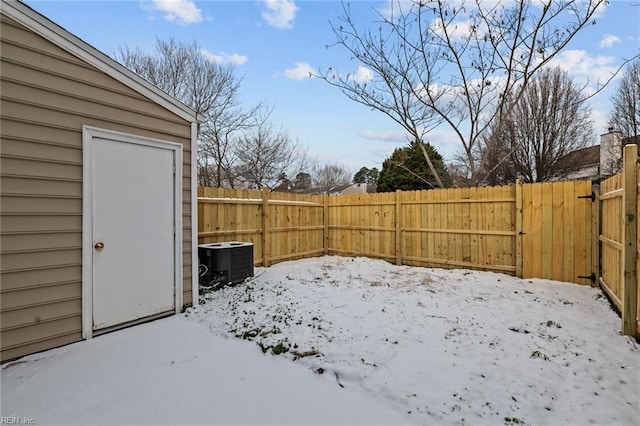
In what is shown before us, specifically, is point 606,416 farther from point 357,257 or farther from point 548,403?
point 357,257

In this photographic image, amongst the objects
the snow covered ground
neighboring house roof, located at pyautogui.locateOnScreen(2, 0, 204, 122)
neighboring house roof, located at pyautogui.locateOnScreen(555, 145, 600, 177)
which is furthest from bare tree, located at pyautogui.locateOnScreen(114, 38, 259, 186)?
neighboring house roof, located at pyautogui.locateOnScreen(555, 145, 600, 177)

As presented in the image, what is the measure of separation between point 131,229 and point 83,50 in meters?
1.81

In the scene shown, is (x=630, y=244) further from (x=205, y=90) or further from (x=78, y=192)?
→ (x=205, y=90)

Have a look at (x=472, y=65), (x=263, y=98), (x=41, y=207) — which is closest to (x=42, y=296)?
(x=41, y=207)

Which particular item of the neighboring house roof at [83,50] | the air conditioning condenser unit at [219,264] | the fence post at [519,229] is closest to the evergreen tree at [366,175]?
the fence post at [519,229]

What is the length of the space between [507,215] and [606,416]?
14.6 ft

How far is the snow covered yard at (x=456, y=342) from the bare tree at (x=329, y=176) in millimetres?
20959

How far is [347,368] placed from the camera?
2.47 m

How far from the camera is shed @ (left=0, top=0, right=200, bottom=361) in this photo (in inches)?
104

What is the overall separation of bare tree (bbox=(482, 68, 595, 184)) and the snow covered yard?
7.25 m

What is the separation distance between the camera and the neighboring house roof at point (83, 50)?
2676mm

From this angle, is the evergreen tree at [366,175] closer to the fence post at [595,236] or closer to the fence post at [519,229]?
the fence post at [519,229]

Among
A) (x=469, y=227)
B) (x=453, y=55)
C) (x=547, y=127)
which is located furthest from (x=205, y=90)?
(x=547, y=127)

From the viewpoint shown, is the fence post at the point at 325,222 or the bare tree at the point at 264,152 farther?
the bare tree at the point at 264,152
